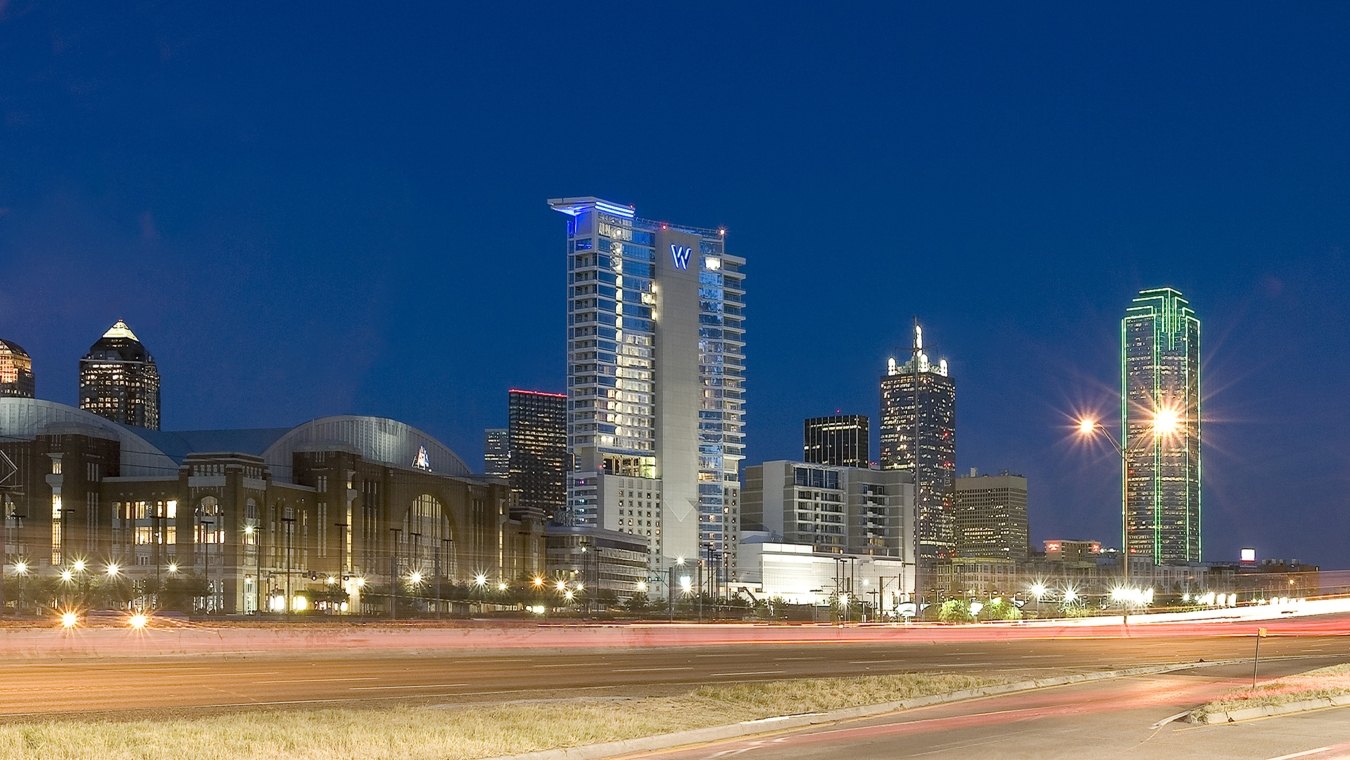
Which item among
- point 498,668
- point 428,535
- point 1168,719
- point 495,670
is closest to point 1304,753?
point 1168,719

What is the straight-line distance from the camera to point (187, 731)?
23203 mm

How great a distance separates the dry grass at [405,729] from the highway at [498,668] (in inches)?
143

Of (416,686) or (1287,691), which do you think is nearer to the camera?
(1287,691)

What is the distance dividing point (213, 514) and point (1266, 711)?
A: 137510 mm

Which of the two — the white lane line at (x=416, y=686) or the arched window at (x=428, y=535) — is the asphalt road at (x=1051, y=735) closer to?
the white lane line at (x=416, y=686)

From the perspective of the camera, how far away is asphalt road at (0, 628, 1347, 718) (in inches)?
1258

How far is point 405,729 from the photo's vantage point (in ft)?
78.2

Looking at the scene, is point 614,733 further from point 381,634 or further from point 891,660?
point 381,634

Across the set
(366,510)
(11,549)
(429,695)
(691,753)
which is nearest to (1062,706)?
(691,753)

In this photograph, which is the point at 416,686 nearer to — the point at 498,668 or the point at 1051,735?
the point at 498,668

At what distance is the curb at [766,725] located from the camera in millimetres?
22906

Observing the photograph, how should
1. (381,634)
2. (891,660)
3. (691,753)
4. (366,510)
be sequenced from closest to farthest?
(691,753), (891,660), (381,634), (366,510)

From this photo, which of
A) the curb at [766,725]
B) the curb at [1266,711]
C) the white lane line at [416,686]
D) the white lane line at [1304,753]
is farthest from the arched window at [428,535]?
the white lane line at [1304,753]

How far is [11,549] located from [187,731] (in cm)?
13740
